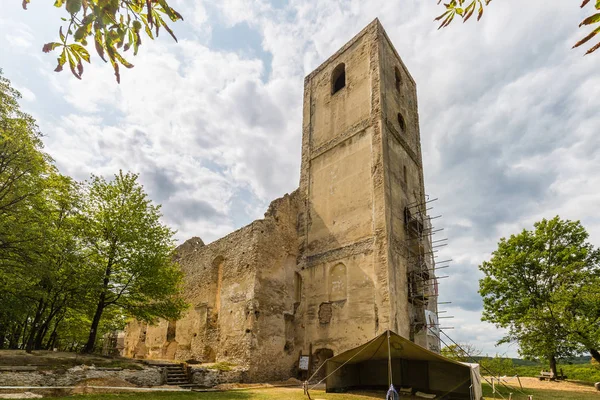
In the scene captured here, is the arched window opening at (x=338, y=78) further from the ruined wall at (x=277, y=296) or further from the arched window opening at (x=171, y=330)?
the arched window opening at (x=171, y=330)

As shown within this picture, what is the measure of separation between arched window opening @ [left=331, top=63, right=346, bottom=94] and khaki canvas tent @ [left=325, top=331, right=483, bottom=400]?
49.0ft

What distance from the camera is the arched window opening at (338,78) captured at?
70.1ft

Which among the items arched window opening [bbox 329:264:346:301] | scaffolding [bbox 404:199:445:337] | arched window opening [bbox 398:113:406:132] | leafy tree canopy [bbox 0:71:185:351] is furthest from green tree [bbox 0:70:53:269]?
arched window opening [bbox 398:113:406:132]

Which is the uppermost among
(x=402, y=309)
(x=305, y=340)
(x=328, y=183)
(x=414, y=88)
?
(x=414, y=88)

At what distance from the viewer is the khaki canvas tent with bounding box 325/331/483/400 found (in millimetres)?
10500

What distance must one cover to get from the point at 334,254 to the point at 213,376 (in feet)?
23.8

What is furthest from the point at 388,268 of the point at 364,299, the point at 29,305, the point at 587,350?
the point at 29,305

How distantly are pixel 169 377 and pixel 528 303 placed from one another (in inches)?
743

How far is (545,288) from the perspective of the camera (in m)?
19.7

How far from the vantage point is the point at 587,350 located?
58.0 ft

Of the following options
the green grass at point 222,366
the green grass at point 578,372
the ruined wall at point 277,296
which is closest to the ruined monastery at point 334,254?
the ruined wall at point 277,296

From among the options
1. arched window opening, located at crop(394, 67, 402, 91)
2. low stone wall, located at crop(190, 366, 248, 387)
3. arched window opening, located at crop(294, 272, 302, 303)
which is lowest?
low stone wall, located at crop(190, 366, 248, 387)

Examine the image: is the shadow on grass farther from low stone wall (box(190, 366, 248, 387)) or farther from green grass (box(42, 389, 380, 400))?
low stone wall (box(190, 366, 248, 387))

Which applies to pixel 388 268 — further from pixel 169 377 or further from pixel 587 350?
pixel 587 350
